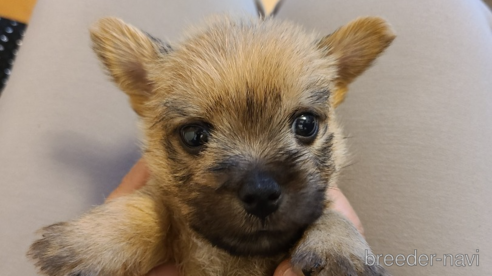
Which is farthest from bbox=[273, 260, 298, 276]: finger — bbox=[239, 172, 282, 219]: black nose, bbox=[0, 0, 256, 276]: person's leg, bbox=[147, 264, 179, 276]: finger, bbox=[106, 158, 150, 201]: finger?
bbox=[0, 0, 256, 276]: person's leg

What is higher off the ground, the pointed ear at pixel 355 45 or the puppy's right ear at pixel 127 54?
the pointed ear at pixel 355 45

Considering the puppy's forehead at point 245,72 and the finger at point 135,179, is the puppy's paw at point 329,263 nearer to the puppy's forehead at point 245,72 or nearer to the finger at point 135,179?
the puppy's forehead at point 245,72

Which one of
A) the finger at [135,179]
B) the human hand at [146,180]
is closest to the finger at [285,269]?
the human hand at [146,180]

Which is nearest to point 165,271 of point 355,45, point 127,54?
point 127,54

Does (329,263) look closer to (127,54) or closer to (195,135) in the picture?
(195,135)

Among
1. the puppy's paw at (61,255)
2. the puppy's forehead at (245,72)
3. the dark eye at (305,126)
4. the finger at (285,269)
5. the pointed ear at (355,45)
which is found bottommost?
the puppy's paw at (61,255)

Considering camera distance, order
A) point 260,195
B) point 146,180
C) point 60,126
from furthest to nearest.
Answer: point 60,126
point 146,180
point 260,195

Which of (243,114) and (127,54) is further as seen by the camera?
(127,54)

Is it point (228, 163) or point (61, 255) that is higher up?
point (228, 163)
